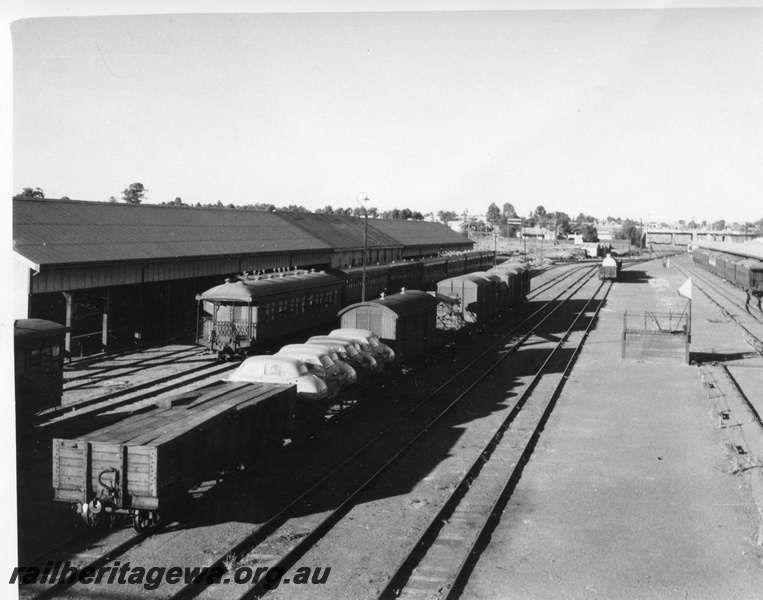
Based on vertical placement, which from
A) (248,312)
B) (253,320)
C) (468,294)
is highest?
(468,294)

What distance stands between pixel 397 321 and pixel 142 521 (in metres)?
13.2

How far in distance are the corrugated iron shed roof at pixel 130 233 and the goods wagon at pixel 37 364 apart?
6.58 metres

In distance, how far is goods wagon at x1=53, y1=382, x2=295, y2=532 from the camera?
34.6 ft

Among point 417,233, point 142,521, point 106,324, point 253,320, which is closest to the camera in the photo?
point 142,521

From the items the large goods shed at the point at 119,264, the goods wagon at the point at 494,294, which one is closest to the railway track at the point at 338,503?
the goods wagon at the point at 494,294

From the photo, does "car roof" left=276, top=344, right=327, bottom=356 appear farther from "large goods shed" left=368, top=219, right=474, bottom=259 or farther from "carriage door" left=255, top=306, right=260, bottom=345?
"large goods shed" left=368, top=219, right=474, bottom=259

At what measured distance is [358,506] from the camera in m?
12.9

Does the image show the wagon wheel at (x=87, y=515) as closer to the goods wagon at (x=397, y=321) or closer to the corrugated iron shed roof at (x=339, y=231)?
→ the goods wagon at (x=397, y=321)

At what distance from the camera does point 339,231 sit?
5403cm

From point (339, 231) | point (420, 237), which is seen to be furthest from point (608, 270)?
point (339, 231)

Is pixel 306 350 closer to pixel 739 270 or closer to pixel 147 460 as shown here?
pixel 147 460

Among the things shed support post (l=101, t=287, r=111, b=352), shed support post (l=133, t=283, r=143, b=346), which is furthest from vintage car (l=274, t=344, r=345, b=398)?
shed support post (l=133, t=283, r=143, b=346)

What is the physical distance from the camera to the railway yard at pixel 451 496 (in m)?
10.1

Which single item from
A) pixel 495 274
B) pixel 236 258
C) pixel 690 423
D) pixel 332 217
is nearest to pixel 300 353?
pixel 690 423
